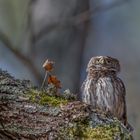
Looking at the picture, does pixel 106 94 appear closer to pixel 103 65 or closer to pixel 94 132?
pixel 103 65

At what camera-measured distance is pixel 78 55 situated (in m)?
6.31

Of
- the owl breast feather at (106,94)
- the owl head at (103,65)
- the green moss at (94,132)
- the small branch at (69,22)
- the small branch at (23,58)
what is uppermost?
the small branch at (69,22)

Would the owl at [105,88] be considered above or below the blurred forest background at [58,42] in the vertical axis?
below

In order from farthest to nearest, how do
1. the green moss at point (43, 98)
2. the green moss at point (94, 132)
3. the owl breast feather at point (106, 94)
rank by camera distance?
the owl breast feather at point (106, 94)
the green moss at point (43, 98)
the green moss at point (94, 132)

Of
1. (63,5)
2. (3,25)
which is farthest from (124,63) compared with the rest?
(63,5)

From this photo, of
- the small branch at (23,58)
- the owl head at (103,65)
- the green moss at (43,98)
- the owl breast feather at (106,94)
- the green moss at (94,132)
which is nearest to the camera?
the green moss at (94,132)

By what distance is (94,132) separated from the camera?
9.23 ft

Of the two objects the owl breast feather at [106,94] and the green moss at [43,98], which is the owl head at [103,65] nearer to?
the owl breast feather at [106,94]

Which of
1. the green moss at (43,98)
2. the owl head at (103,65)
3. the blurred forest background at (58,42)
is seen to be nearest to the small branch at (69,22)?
the blurred forest background at (58,42)

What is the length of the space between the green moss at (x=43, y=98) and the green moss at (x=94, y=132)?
0.63ft

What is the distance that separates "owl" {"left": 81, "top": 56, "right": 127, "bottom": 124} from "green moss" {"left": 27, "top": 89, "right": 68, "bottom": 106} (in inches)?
37.8

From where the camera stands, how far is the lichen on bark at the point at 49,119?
2.80m

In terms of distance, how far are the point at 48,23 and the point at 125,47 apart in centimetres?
327

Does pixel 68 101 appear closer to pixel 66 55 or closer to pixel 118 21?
pixel 66 55
